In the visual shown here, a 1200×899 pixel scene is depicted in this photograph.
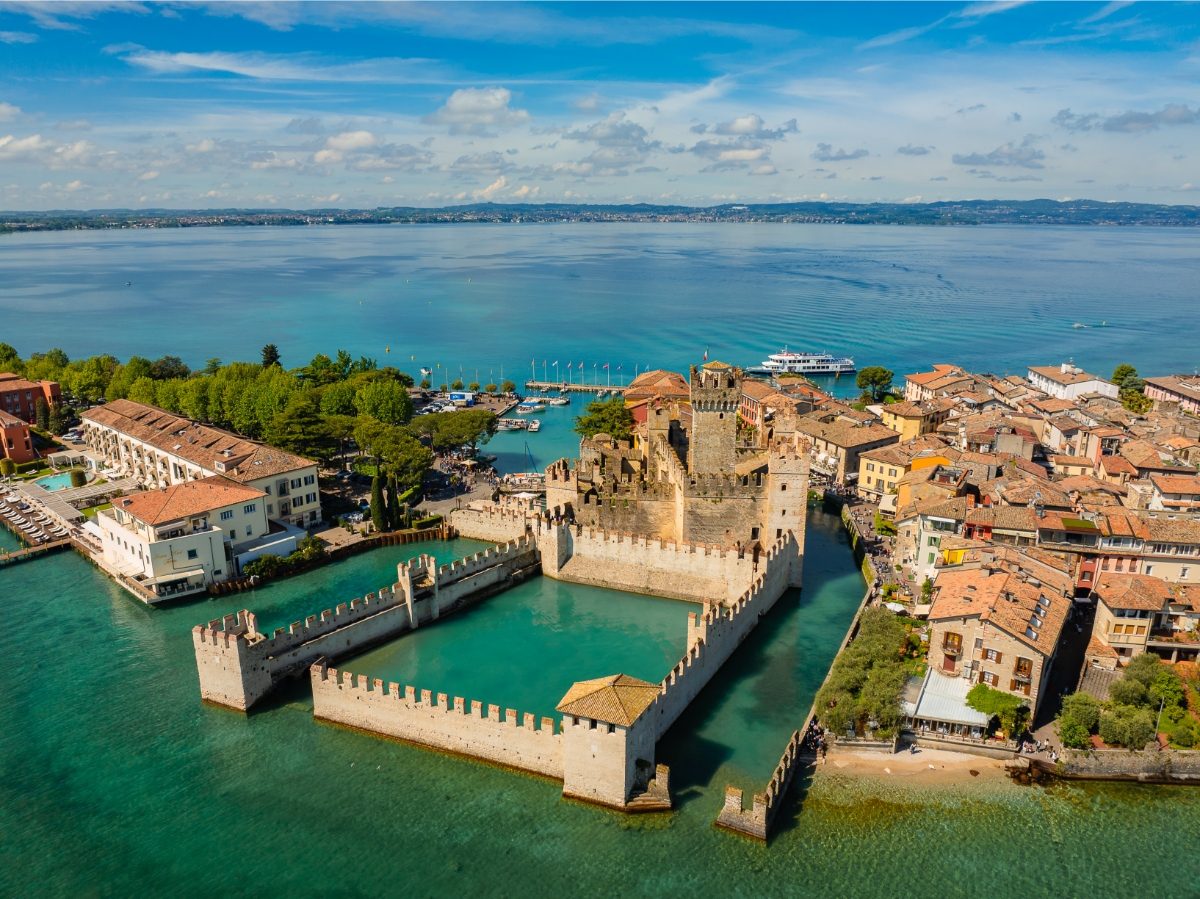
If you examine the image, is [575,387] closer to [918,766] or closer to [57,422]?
[57,422]

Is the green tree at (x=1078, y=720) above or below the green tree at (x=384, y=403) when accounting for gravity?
below

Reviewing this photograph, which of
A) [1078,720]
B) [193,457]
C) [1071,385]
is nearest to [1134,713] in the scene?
[1078,720]

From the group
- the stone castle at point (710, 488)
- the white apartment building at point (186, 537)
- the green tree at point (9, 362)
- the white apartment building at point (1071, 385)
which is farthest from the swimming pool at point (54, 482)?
the white apartment building at point (1071, 385)

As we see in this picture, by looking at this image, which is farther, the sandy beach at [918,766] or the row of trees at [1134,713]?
the row of trees at [1134,713]

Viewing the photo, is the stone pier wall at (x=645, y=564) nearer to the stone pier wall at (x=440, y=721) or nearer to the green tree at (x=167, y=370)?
the stone pier wall at (x=440, y=721)

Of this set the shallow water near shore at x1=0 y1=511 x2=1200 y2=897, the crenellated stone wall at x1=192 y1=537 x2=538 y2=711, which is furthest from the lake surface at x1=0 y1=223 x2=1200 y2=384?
the shallow water near shore at x1=0 y1=511 x2=1200 y2=897

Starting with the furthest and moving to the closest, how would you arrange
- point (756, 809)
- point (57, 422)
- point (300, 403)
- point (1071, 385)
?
1. point (1071, 385)
2. point (57, 422)
3. point (300, 403)
4. point (756, 809)

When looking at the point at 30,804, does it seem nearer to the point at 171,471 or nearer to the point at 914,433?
the point at 171,471
